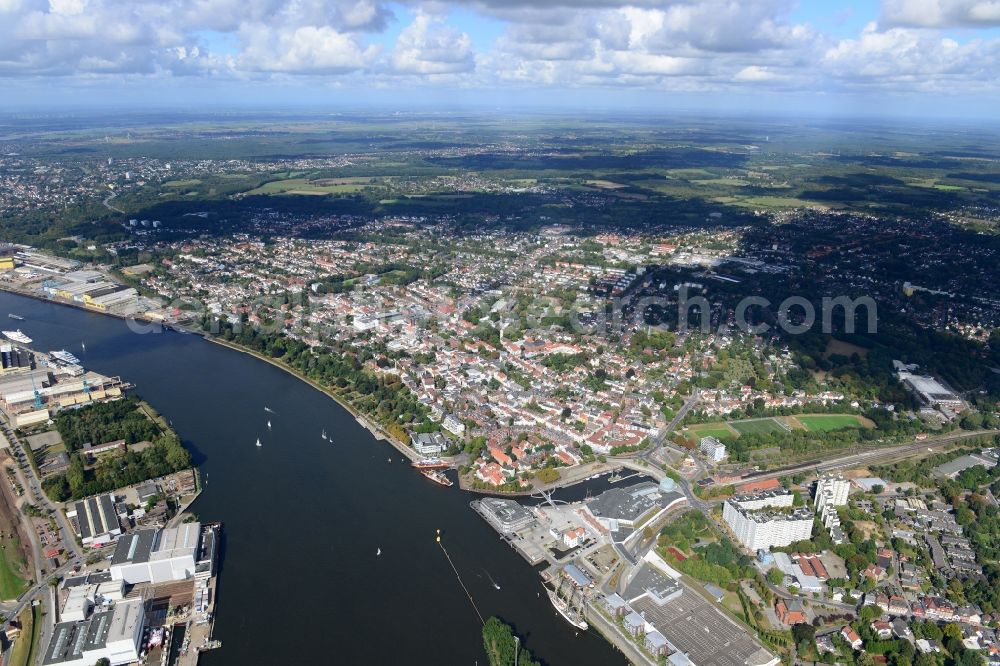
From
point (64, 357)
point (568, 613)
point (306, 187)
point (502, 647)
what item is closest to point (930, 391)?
point (568, 613)

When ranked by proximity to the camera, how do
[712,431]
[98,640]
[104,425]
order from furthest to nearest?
1. [712,431]
2. [104,425]
3. [98,640]

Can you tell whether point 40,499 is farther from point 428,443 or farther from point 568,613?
point 568,613

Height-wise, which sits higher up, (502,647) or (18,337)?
(18,337)

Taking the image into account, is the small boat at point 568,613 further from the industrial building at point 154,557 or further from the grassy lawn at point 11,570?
the grassy lawn at point 11,570

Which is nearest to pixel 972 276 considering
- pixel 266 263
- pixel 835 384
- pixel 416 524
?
pixel 835 384

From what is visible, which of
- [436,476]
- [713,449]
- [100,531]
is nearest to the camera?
[100,531]

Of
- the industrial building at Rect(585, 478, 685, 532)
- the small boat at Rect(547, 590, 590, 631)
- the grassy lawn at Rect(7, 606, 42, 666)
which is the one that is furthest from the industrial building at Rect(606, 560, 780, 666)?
the grassy lawn at Rect(7, 606, 42, 666)
